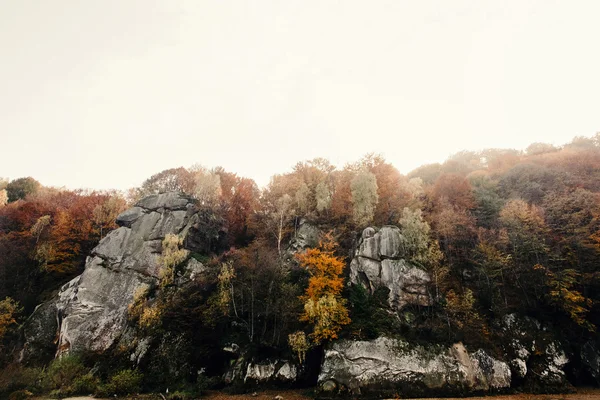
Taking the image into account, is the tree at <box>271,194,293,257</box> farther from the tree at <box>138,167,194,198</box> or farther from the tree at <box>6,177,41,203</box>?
the tree at <box>6,177,41,203</box>

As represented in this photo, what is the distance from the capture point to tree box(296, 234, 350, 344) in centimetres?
2220

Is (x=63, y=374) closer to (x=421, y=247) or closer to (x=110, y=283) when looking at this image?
(x=110, y=283)

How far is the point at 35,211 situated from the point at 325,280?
40300 millimetres

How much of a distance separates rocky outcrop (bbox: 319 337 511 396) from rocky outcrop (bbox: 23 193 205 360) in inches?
657

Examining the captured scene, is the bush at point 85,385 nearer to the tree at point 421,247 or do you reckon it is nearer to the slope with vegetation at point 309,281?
the slope with vegetation at point 309,281

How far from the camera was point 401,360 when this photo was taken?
814 inches

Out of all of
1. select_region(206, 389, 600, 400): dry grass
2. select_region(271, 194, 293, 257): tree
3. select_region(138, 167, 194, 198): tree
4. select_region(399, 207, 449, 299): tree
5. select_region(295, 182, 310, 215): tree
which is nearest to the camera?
select_region(206, 389, 600, 400): dry grass

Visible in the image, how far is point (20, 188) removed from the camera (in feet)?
182

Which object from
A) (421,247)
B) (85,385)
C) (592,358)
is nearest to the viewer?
(85,385)

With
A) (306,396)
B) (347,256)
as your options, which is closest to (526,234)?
(347,256)

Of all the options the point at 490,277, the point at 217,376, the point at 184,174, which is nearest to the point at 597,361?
the point at 490,277

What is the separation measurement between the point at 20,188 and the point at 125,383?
2258 inches

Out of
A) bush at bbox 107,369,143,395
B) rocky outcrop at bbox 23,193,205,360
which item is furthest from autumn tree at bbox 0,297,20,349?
bush at bbox 107,369,143,395

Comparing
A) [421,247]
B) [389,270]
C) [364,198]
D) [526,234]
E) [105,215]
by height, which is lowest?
[389,270]
